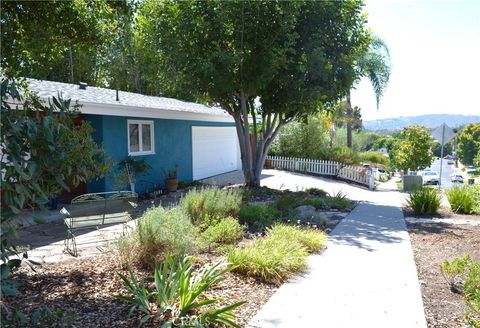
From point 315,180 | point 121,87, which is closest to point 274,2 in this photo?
point 315,180

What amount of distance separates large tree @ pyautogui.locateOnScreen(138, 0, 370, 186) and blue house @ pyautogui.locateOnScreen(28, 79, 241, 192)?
5.33 feet

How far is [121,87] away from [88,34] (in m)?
23.6

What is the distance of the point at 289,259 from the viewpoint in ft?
18.2

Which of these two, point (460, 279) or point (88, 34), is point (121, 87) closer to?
point (88, 34)

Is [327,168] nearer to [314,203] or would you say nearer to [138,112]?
[314,203]

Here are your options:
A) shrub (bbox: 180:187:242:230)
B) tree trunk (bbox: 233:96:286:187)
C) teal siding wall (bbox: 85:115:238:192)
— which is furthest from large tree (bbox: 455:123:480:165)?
shrub (bbox: 180:187:242:230)

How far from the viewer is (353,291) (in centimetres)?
494

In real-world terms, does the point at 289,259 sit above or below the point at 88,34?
below

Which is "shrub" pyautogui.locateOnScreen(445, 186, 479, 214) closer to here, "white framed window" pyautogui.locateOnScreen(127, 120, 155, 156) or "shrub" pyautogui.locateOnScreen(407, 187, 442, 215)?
"shrub" pyautogui.locateOnScreen(407, 187, 442, 215)

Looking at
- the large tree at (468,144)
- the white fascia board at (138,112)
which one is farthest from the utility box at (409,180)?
the large tree at (468,144)

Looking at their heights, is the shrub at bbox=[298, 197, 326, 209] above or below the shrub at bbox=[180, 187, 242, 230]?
below

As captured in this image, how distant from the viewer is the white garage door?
17.3 metres

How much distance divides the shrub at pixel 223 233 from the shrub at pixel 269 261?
1030mm

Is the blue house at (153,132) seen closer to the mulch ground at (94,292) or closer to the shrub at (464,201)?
the mulch ground at (94,292)
